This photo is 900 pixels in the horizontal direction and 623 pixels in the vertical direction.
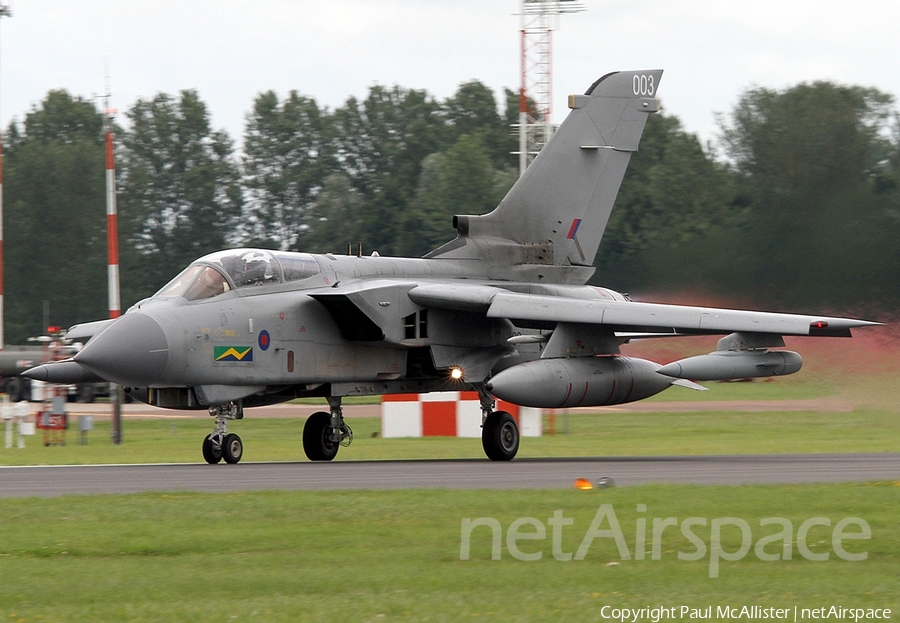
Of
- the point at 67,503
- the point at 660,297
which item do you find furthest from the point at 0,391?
the point at 67,503

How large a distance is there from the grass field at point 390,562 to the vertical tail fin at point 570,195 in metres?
9.44

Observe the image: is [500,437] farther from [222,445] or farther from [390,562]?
[390,562]

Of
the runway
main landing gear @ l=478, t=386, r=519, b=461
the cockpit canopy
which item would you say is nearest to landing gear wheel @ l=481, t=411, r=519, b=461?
main landing gear @ l=478, t=386, r=519, b=461

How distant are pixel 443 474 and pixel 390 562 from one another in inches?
262

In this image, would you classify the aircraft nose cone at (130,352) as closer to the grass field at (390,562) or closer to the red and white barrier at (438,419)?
the grass field at (390,562)

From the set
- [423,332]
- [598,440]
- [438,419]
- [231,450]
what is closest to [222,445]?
[231,450]

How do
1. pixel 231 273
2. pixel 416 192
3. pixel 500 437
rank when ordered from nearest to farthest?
1. pixel 231 273
2. pixel 500 437
3. pixel 416 192

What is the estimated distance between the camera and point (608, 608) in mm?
7059

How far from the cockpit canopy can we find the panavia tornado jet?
0.07 ft

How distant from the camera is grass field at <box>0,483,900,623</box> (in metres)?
7.19

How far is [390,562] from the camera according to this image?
333 inches

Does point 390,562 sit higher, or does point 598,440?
point 390,562

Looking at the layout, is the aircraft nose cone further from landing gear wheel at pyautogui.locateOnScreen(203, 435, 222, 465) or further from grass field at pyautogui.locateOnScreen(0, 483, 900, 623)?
grass field at pyautogui.locateOnScreen(0, 483, 900, 623)

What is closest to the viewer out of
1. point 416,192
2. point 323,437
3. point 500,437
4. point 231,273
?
point 231,273
